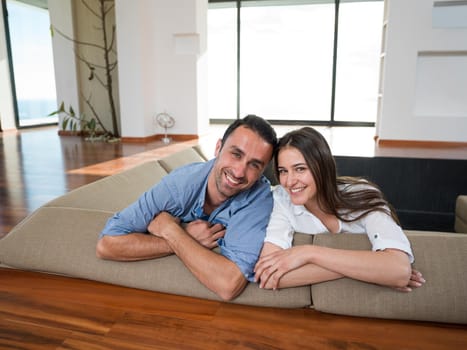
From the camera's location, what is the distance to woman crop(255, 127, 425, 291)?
1.06 m

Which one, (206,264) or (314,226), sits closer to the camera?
(206,264)

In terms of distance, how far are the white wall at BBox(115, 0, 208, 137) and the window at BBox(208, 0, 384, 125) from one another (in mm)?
2053

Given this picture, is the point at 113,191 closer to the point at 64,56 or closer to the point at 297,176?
the point at 297,176

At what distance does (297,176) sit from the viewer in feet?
3.98

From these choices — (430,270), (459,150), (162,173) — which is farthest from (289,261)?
(459,150)

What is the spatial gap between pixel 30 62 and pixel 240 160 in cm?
837

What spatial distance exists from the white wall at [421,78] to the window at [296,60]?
2.80 metres

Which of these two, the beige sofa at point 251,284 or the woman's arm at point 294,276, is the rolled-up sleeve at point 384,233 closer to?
the beige sofa at point 251,284

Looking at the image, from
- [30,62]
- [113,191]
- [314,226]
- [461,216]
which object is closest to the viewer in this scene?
[314,226]

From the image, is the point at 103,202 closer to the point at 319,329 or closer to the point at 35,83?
the point at 319,329

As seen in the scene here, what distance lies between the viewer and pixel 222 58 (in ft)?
25.9

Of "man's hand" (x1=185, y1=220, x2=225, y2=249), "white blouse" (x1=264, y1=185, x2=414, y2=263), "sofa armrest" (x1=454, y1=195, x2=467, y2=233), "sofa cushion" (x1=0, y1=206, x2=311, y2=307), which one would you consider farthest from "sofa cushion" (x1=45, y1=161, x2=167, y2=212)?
"sofa armrest" (x1=454, y1=195, x2=467, y2=233)

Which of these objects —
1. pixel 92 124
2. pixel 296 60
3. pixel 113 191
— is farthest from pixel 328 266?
pixel 296 60

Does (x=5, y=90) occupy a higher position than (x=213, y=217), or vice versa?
(x=5, y=90)
